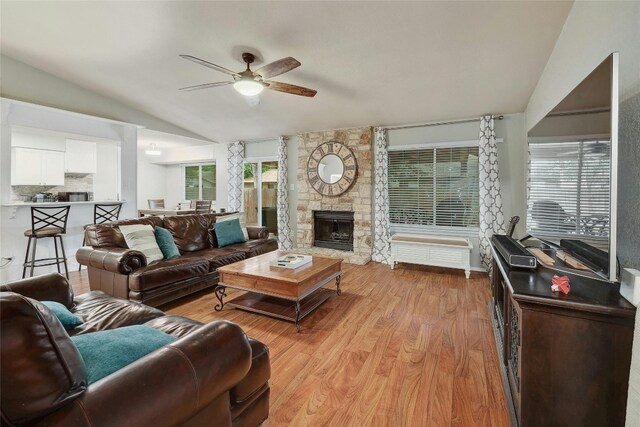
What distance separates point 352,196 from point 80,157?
18.5 feet

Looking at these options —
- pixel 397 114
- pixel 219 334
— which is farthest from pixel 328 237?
pixel 219 334

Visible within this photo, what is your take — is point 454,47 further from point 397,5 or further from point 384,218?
point 384,218

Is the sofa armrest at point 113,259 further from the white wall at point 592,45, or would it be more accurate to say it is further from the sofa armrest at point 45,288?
the white wall at point 592,45

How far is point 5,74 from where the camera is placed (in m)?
3.75

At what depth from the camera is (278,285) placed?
256cm

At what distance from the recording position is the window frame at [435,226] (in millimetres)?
4500

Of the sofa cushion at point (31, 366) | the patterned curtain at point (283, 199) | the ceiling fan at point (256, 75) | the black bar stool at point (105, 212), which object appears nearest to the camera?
the sofa cushion at point (31, 366)

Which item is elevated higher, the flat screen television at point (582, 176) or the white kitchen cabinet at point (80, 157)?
the white kitchen cabinet at point (80, 157)

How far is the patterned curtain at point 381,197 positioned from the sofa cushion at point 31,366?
A: 15.0 ft

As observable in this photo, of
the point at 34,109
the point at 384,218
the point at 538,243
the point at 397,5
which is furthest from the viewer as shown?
the point at 384,218

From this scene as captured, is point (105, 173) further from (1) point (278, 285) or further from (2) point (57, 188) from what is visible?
(1) point (278, 285)

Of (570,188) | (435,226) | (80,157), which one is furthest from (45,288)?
(80,157)

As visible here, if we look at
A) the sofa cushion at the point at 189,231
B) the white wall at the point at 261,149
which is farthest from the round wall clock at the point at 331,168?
the sofa cushion at the point at 189,231

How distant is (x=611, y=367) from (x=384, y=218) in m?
3.86
